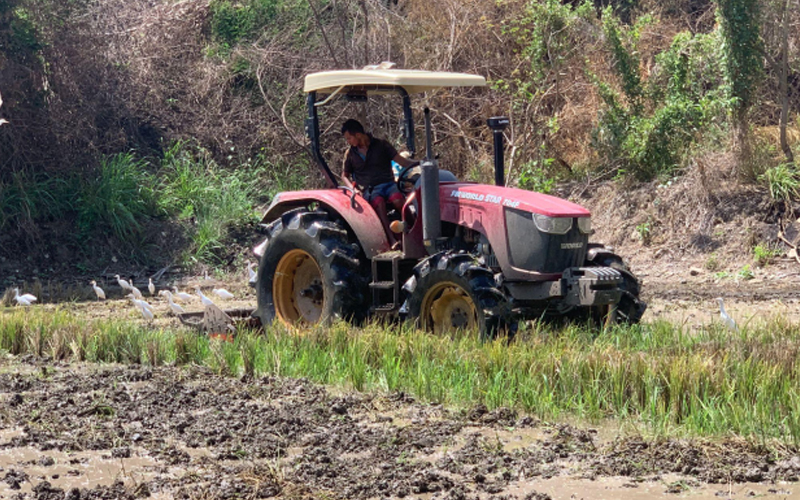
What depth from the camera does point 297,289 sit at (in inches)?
420

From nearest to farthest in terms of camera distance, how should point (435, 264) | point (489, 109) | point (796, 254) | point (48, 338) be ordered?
point (435, 264)
point (48, 338)
point (796, 254)
point (489, 109)

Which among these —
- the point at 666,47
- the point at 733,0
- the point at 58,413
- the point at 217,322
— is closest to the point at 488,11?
the point at 666,47

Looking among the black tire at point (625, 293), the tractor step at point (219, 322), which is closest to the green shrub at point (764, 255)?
the black tire at point (625, 293)

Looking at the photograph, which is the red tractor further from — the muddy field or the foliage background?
the foliage background

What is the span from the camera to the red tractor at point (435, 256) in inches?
348

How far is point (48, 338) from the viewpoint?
10.1 m

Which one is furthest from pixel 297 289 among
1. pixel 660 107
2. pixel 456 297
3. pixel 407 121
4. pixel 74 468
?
pixel 660 107

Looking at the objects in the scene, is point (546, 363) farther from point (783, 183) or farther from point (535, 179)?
point (783, 183)

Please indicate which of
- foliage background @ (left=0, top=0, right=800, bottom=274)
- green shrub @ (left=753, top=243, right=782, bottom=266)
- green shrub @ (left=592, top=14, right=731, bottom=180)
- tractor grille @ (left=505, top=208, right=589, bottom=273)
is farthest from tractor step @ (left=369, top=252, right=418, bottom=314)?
green shrub @ (left=592, top=14, right=731, bottom=180)

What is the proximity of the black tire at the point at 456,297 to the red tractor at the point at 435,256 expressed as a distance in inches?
0.4

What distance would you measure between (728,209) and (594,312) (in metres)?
7.15

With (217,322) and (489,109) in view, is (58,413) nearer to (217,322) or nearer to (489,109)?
(217,322)

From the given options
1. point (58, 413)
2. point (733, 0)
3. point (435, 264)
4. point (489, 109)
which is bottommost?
point (58, 413)

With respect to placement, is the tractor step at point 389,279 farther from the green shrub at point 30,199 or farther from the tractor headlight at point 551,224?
the green shrub at point 30,199
